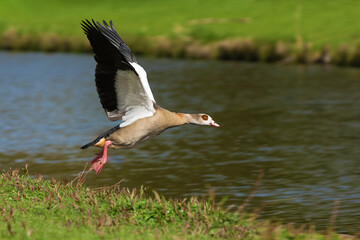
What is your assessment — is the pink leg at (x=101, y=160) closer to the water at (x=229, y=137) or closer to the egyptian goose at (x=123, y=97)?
the egyptian goose at (x=123, y=97)

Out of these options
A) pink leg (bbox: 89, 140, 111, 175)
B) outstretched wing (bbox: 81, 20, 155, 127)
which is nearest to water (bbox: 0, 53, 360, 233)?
pink leg (bbox: 89, 140, 111, 175)

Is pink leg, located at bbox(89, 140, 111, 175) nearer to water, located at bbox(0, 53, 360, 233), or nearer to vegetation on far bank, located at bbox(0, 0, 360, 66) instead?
water, located at bbox(0, 53, 360, 233)

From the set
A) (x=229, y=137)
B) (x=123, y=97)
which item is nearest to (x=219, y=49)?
(x=229, y=137)

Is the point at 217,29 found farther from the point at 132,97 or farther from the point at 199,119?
the point at 132,97

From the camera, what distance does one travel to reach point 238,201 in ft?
39.1

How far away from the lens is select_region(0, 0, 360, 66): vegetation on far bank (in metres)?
33.9

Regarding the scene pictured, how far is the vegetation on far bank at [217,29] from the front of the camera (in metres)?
33.9

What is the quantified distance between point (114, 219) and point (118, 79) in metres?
2.85

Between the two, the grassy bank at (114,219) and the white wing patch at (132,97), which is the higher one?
the white wing patch at (132,97)

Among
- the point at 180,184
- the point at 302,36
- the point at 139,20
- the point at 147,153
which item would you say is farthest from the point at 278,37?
the point at 180,184

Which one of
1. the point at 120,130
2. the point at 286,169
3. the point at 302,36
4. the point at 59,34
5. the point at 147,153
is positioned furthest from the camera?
the point at 59,34

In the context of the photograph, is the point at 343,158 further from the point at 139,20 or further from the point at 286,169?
the point at 139,20

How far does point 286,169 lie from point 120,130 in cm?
436

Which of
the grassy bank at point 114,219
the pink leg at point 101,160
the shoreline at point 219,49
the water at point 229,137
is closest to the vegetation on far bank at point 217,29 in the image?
the shoreline at point 219,49
